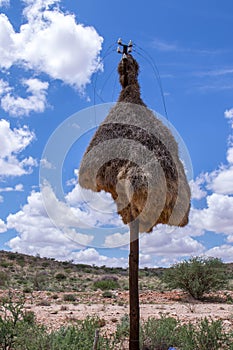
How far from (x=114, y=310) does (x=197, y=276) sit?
6.77 metres

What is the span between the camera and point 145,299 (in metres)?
18.8

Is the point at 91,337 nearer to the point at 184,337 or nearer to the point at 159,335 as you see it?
the point at 159,335

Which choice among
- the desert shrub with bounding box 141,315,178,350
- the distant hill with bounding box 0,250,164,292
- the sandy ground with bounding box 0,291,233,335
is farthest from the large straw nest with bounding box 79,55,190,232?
the distant hill with bounding box 0,250,164,292

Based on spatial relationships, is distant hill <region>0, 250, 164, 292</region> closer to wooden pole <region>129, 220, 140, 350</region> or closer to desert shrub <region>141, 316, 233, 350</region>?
desert shrub <region>141, 316, 233, 350</region>

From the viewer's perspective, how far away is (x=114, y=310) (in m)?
14.4

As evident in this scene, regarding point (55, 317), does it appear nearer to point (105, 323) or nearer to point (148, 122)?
point (105, 323)

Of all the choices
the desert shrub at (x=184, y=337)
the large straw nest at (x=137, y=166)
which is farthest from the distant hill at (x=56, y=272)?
the large straw nest at (x=137, y=166)

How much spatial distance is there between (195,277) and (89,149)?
→ 14145 millimetres

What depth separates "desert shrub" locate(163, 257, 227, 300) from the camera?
19844mm

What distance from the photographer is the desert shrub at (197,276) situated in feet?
65.1

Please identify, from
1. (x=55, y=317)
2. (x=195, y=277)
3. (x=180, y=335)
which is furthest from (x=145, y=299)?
(x=180, y=335)

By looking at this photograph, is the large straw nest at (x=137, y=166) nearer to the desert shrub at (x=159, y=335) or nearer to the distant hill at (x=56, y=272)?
the desert shrub at (x=159, y=335)

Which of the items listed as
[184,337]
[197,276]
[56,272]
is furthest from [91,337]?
[56,272]

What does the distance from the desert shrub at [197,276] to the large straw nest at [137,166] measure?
44.3 feet
